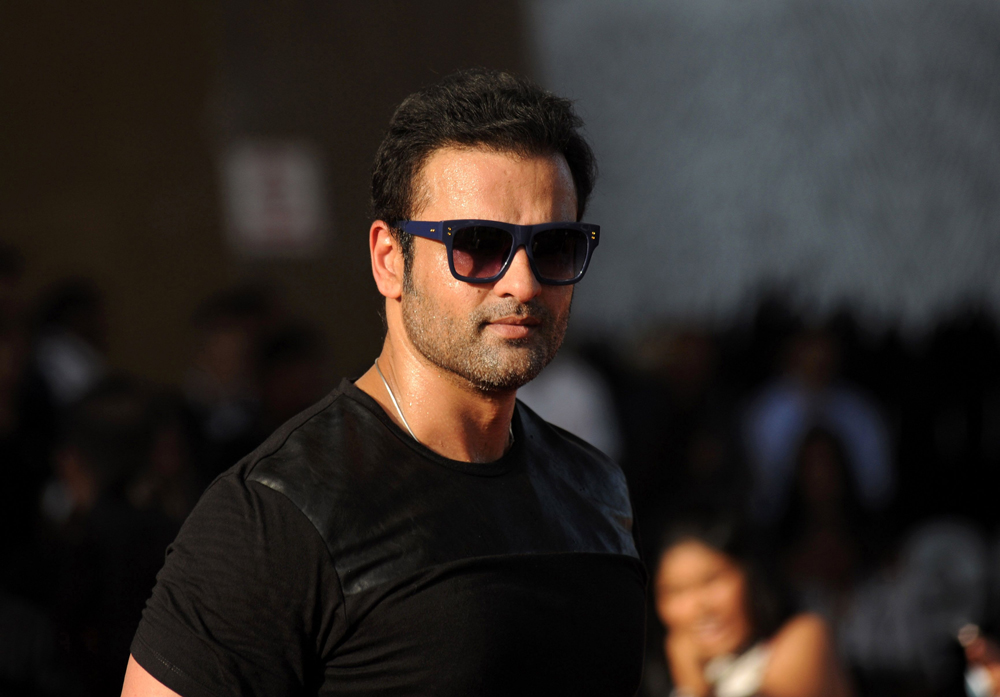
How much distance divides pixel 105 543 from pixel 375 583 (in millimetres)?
1903

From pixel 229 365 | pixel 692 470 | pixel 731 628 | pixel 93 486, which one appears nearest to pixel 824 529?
pixel 692 470

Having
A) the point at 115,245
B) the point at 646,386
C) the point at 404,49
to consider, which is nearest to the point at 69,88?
the point at 115,245

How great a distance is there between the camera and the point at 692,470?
5.91 m

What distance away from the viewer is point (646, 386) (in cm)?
663

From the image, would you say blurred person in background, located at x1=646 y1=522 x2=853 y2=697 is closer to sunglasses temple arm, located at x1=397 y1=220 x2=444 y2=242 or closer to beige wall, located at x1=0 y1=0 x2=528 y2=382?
sunglasses temple arm, located at x1=397 y1=220 x2=444 y2=242

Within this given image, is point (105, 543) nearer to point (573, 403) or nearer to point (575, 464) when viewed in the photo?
point (575, 464)

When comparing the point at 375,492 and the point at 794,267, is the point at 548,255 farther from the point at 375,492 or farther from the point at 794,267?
the point at 794,267

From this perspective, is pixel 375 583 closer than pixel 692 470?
Yes

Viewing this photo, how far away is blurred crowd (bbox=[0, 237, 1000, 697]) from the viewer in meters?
3.26

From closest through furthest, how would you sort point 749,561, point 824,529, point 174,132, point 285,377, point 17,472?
point 749,561 → point 17,472 → point 285,377 → point 824,529 → point 174,132

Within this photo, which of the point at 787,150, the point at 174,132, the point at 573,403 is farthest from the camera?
the point at 787,150

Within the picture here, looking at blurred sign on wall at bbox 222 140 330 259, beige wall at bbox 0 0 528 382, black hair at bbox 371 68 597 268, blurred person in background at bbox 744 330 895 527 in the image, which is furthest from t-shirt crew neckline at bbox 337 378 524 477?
blurred sign on wall at bbox 222 140 330 259

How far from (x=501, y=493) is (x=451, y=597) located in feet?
0.76

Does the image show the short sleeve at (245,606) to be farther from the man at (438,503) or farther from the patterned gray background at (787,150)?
the patterned gray background at (787,150)
